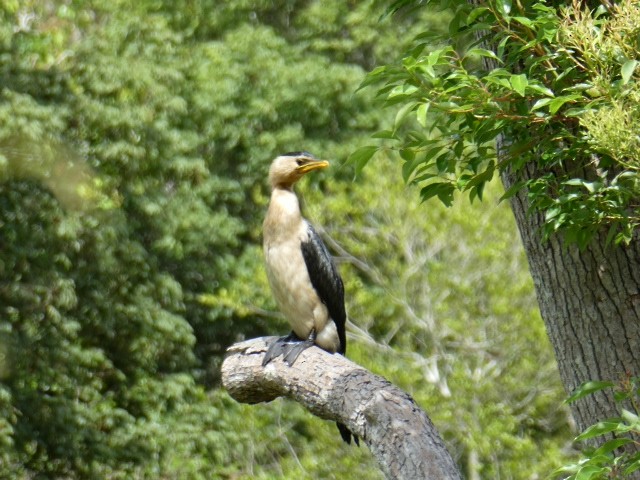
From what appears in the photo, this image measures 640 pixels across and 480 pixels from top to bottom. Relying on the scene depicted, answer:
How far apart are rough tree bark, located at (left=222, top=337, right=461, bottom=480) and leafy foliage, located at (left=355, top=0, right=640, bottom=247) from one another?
2.12ft

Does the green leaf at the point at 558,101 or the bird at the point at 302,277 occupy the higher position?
the green leaf at the point at 558,101

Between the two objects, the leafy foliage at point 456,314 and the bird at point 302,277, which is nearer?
the bird at point 302,277

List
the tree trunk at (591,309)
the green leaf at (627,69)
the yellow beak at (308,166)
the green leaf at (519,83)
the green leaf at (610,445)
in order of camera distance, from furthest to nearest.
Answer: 1. the yellow beak at (308,166)
2. the tree trunk at (591,309)
3. the green leaf at (519,83)
4. the green leaf at (610,445)
5. the green leaf at (627,69)

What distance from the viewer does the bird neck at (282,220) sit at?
18.2 feet

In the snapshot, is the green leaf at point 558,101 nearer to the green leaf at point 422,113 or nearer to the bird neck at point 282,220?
the green leaf at point 422,113

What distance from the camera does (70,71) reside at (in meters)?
10.1

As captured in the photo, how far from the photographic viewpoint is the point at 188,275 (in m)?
11.9

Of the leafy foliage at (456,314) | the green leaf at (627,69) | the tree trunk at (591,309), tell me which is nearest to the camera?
the green leaf at (627,69)

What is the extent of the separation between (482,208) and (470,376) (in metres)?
1.65

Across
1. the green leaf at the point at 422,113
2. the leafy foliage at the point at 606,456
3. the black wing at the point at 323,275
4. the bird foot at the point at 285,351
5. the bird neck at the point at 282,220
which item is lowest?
the black wing at the point at 323,275

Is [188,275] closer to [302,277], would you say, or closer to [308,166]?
[308,166]

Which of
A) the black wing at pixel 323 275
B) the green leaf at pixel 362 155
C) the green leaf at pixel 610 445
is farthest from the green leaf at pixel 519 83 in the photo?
the black wing at pixel 323 275

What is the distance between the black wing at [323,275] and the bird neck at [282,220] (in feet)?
0.30

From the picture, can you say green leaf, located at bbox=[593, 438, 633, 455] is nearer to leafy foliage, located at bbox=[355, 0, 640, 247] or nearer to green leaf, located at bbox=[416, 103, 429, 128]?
leafy foliage, located at bbox=[355, 0, 640, 247]
